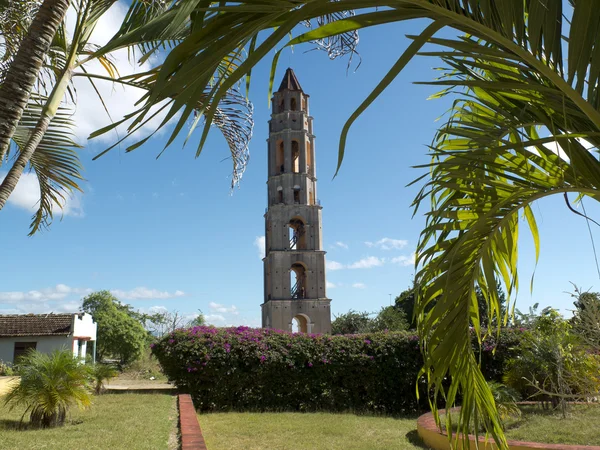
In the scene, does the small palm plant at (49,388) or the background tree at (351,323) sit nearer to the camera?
the small palm plant at (49,388)

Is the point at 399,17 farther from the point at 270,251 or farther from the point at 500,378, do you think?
the point at 270,251

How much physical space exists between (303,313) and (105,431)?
22397mm

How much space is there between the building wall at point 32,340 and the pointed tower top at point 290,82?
61.9 feet

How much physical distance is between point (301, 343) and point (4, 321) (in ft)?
66.4

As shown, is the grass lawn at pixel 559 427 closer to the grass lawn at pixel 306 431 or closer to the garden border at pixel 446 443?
the garden border at pixel 446 443

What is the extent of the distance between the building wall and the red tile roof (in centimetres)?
29

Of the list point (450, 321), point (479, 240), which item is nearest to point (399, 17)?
point (479, 240)

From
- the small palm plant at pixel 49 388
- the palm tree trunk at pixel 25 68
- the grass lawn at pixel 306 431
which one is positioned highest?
the palm tree trunk at pixel 25 68

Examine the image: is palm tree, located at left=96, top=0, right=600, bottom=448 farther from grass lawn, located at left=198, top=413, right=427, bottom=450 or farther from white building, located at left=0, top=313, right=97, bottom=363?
white building, located at left=0, top=313, right=97, bottom=363

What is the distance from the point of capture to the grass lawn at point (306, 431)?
7512 millimetres

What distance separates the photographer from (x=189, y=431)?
6320mm

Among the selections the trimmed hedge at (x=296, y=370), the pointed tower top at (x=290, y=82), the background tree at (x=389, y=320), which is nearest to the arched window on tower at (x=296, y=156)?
the pointed tower top at (x=290, y=82)

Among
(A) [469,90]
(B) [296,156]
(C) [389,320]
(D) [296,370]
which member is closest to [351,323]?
(C) [389,320]

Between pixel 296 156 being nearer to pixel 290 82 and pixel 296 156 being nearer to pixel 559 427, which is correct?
pixel 290 82
